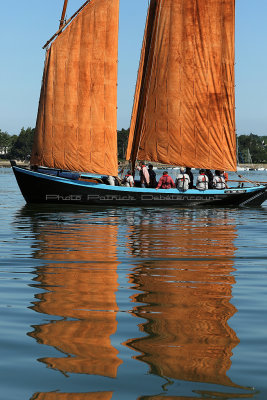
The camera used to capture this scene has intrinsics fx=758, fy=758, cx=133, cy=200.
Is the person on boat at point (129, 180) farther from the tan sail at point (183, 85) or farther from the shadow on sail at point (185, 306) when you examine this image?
the shadow on sail at point (185, 306)

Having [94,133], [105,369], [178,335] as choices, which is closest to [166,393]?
[105,369]

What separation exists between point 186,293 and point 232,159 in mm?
32668

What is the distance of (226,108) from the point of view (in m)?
42.4

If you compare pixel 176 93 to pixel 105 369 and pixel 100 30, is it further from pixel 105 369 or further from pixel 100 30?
pixel 105 369

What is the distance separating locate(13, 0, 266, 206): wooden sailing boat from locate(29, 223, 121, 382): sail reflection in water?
22.5 meters

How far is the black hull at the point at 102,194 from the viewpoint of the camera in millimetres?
39188

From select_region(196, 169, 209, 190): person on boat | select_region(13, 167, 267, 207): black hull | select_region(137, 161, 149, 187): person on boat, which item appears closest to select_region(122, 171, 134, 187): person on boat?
select_region(137, 161, 149, 187): person on boat

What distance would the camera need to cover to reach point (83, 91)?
4081cm

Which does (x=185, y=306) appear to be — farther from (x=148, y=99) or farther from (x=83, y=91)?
(x=148, y=99)

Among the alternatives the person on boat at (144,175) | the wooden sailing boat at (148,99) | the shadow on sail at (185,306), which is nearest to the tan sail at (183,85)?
the wooden sailing boat at (148,99)

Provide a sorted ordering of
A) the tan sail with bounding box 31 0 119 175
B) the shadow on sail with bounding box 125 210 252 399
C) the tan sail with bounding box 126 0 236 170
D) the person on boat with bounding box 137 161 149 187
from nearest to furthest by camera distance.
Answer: the shadow on sail with bounding box 125 210 252 399 < the person on boat with bounding box 137 161 149 187 < the tan sail with bounding box 31 0 119 175 < the tan sail with bounding box 126 0 236 170

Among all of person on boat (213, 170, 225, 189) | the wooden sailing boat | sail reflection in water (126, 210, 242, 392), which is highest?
the wooden sailing boat

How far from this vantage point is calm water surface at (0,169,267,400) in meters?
6.28

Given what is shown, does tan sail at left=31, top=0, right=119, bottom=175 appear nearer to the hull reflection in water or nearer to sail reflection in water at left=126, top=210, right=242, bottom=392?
sail reflection in water at left=126, top=210, right=242, bottom=392
